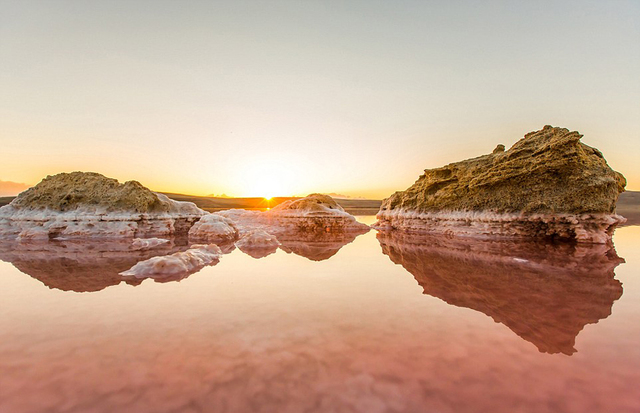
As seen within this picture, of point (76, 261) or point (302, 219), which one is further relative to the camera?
point (302, 219)

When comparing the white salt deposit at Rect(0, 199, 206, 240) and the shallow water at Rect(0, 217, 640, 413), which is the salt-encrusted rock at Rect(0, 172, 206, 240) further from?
the shallow water at Rect(0, 217, 640, 413)

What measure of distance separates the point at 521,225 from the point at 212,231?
1271 cm

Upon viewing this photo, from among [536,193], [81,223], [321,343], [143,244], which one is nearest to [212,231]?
[143,244]

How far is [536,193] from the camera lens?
1182cm

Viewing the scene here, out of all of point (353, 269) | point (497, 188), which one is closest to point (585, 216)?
point (497, 188)

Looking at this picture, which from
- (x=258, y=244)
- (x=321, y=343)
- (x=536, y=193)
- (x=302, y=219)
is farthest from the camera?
(x=302, y=219)

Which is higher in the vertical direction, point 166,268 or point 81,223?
point 81,223

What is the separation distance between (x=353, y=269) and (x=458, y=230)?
9.31 m

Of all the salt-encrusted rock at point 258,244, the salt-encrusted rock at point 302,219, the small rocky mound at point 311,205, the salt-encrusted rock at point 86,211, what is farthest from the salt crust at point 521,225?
the salt-encrusted rock at point 86,211

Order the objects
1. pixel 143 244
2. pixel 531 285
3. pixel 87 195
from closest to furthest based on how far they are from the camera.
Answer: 1. pixel 531 285
2. pixel 143 244
3. pixel 87 195

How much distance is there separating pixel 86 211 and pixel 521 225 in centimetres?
1851

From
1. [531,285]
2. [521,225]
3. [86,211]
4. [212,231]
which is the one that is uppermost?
[86,211]

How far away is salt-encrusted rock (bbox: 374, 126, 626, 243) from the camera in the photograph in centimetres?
1066

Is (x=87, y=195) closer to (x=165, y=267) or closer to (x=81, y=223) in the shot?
(x=81, y=223)
